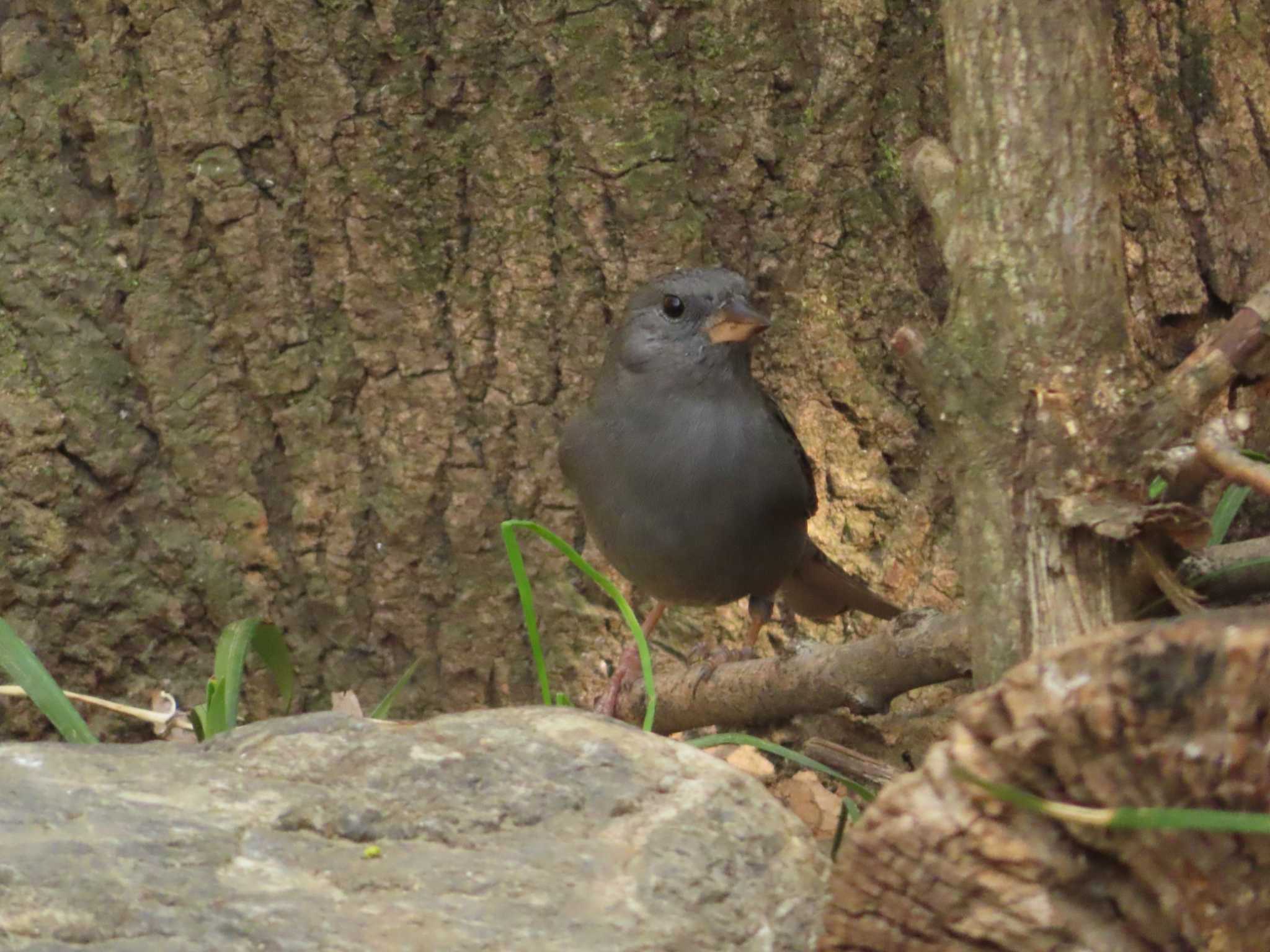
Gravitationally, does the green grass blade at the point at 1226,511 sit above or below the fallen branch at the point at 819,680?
above

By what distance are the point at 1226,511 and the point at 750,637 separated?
1.64 meters

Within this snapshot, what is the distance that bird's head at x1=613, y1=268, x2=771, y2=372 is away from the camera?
13.3 ft

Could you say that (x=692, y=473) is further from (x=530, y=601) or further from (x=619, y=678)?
(x=530, y=601)

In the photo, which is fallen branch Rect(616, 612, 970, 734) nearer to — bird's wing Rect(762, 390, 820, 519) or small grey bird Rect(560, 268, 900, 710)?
small grey bird Rect(560, 268, 900, 710)

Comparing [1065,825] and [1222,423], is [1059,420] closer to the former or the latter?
[1222,423]

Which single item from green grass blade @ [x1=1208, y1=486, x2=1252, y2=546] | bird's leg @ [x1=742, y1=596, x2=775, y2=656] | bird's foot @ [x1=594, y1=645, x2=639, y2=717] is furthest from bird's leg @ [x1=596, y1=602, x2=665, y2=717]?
green grass blade @ [x1=1208, y1=486, x2=1252, y2=546]

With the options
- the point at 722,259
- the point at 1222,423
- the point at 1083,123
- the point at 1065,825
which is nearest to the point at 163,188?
the point at 722,259

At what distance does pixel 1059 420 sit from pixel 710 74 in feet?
6.14

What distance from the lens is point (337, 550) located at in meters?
4.37

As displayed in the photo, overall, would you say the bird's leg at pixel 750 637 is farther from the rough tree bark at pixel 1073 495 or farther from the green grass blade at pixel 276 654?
the rough tree bark at pixel 1073 495

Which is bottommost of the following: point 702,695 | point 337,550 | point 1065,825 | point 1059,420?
point 702,695

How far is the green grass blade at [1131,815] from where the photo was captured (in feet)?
5.17

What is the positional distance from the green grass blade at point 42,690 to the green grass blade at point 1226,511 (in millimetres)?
2476

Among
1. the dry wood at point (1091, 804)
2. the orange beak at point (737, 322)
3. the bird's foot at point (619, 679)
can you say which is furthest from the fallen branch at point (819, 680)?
the dry wood at point (1091, 804)
